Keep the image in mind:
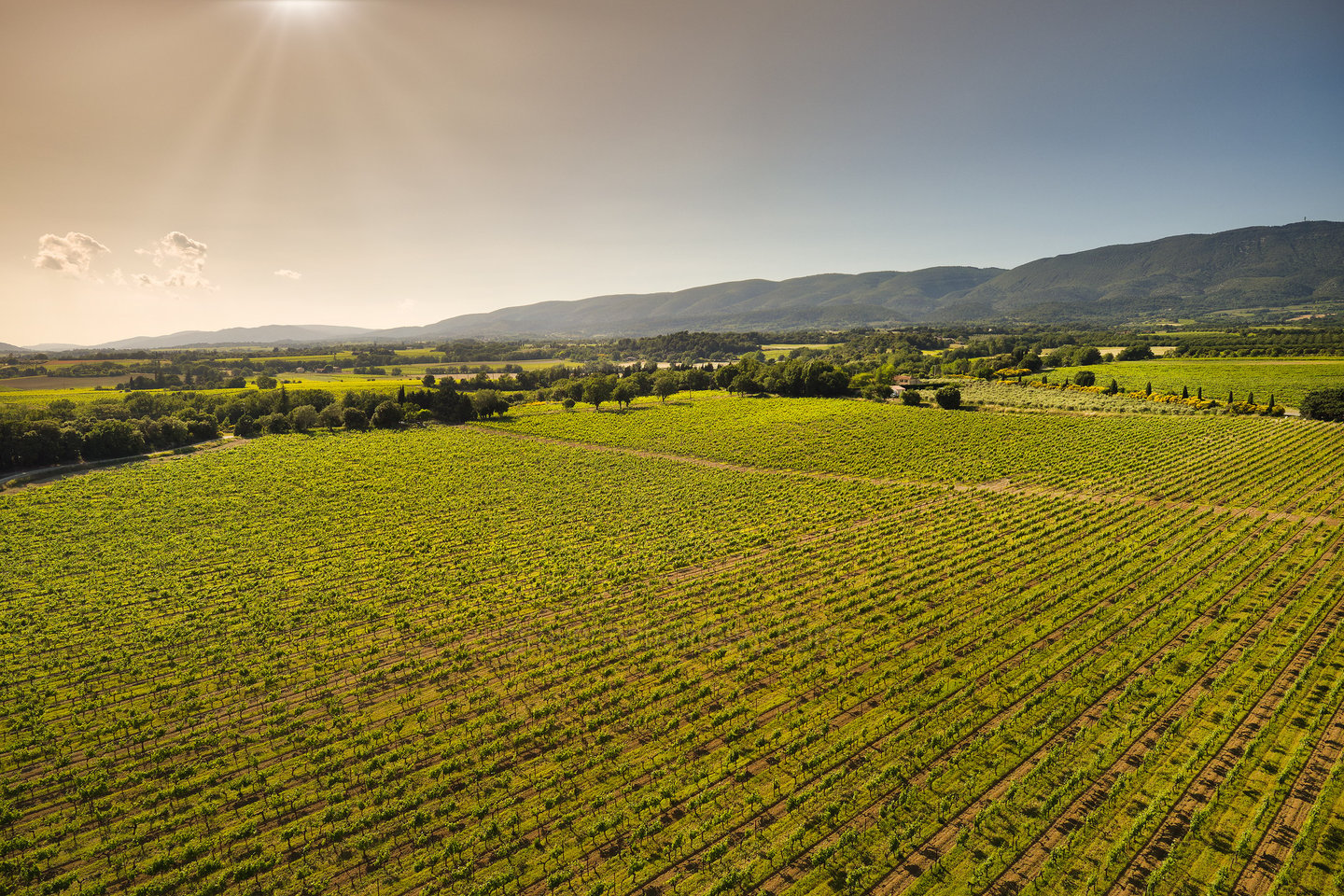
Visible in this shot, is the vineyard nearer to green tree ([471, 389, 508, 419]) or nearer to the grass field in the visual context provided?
green tree ([471, 389, 508, 419])

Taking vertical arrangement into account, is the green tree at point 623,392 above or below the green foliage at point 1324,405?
above

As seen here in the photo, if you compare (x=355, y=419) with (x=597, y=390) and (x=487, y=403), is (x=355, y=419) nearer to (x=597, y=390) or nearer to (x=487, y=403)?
(x=487, y=403)

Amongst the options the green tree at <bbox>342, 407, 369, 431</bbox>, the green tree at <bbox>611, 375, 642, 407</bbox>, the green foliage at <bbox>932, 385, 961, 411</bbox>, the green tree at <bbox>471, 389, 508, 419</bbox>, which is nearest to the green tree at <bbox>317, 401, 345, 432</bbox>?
the green tree at <bbox>342, 407, 369, 431</bbox>

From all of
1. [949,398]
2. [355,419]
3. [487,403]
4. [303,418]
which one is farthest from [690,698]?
[303,418]

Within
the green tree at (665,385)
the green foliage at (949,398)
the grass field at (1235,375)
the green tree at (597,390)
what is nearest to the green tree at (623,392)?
the green tree at (597,390)

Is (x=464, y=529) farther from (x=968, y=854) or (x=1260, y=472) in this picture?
(x=1260, y=472)

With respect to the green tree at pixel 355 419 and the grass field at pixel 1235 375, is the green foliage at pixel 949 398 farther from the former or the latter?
the green tree at pixel 355 419
